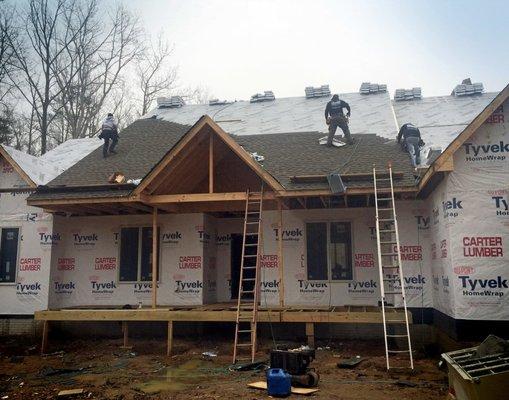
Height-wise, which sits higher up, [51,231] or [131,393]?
[51,231]

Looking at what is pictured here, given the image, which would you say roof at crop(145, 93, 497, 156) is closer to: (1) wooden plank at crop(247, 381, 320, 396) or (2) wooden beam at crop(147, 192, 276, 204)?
(2) wooden beam at crop(147, 192, 276, 204)

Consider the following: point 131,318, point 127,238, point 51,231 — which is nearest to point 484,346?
point 131,318

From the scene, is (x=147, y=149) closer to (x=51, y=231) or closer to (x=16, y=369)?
(x=51, y=231)

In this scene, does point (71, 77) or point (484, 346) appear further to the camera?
point (71, 77)

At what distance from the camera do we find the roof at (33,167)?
497 inches

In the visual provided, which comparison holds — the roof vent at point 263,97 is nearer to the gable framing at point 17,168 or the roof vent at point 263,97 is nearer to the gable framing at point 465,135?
the gable framing at point 17,168

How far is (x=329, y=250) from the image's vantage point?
12062 mm

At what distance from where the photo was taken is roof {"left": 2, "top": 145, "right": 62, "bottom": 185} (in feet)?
41.4


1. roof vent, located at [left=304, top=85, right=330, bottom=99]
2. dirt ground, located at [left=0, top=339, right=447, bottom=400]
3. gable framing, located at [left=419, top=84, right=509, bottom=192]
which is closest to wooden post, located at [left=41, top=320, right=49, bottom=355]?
dirt ground, located at [left=0, top=339, right=447, bottom=400]

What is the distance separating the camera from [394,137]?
1366cm

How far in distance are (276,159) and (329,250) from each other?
2.96m

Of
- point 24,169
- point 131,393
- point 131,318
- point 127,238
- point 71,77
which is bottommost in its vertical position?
point 131,393

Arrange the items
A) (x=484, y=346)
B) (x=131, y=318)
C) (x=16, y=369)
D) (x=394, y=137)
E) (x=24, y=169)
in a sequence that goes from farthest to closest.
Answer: (x=394, y=137) → (x=24, y=169) → (x=131, y=318) → (x=16, y=369) → (x=484, y=346)

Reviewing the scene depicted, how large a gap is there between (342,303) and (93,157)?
8960 millimetres
